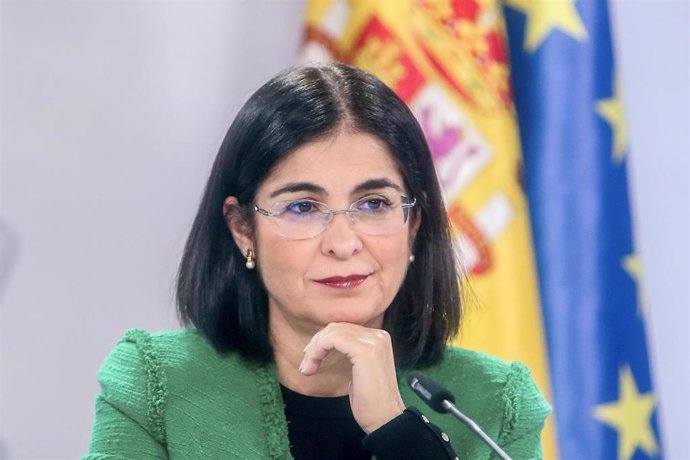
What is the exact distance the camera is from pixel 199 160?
295 cm

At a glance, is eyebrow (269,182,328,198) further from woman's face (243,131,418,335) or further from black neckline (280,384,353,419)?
black neckline (280,384,353,419)

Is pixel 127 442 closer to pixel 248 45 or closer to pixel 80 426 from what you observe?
pixel 80 426

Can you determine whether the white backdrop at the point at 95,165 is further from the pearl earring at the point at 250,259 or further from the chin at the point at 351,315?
the chin at the point at 351,315

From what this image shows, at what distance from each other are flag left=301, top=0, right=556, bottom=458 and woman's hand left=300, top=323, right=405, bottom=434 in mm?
895

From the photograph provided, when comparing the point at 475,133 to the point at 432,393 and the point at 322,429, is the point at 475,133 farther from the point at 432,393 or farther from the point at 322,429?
the point at 432,393

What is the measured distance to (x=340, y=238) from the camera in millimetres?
1799

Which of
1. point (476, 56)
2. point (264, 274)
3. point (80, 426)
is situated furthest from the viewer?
point (80, 426)

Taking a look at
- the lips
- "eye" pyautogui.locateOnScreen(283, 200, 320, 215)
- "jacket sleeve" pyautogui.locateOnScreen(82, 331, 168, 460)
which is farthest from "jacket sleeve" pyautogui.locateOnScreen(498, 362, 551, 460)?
"jacket sleeve" pyautogui.locateOnScreen(82, 331, 168, 460)

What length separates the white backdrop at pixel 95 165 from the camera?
2816mm

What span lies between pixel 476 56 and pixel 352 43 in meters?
0.33

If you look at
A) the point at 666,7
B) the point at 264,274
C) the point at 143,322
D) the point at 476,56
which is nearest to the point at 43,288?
the point at 143,322

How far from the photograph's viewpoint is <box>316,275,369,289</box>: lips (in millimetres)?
1830

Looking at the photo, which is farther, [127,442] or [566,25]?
[566,25]

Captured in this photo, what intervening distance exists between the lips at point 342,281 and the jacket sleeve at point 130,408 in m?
0.35
